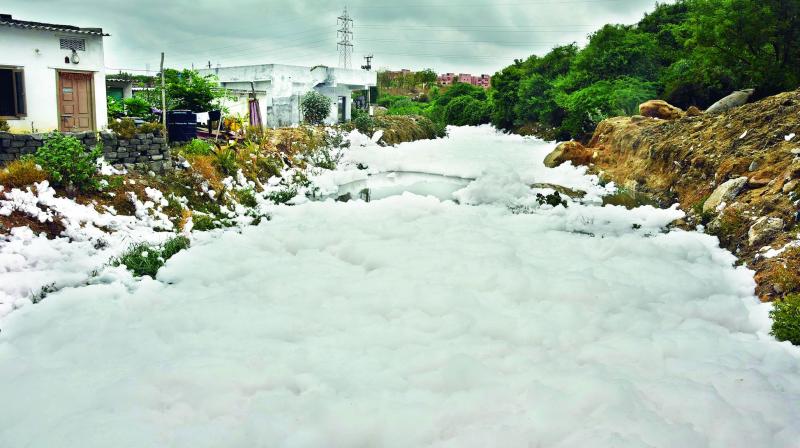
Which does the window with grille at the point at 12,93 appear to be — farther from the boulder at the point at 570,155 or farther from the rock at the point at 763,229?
the boulder at the point at 570,155

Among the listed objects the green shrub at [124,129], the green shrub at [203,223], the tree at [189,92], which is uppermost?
the tree at [189,92]

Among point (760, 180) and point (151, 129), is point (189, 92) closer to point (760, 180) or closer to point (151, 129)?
point (151, 129)

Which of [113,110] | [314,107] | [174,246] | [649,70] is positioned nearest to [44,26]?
[113,110]

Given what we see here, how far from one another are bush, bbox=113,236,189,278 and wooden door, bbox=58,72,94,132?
6536 mm

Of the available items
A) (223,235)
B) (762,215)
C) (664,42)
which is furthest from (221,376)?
(664,42)

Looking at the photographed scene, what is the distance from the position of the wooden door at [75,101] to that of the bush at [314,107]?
47.0 ft

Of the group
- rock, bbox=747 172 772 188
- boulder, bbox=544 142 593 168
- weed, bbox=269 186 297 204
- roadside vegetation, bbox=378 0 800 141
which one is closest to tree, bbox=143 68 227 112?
weed, bbox=269 186 297 204

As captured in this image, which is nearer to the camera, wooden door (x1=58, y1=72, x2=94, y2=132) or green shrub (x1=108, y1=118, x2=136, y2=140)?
green shrub (x1=108, y1=118, x2=136, y2=140)

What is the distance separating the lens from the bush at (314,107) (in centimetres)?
2808

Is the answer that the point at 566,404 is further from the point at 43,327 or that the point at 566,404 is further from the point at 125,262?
the point at 125,262

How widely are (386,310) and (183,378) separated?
2.89 meters

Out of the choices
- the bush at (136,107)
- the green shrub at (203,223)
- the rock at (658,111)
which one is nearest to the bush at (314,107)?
the bush at (136,107)

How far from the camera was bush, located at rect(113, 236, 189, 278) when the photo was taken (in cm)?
886

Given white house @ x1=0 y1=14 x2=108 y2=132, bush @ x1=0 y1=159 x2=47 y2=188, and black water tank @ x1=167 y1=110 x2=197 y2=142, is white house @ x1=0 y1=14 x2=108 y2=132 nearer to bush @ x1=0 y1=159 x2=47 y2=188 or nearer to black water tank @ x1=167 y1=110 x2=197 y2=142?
black water tank @ x1=167 y1=110 x2=197 y2=142
